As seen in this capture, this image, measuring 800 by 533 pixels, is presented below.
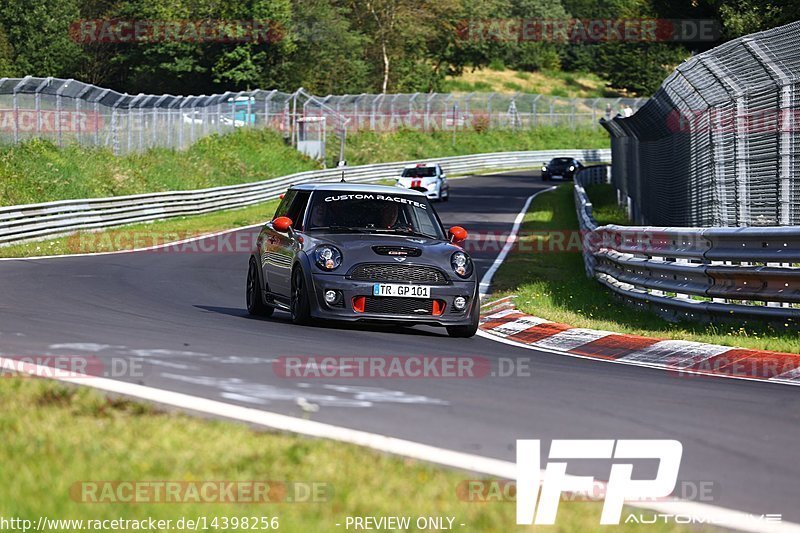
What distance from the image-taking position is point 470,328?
42.2 ft

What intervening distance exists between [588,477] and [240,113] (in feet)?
165

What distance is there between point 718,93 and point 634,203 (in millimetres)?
11940

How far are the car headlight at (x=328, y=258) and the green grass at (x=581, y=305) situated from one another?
274 centimetres

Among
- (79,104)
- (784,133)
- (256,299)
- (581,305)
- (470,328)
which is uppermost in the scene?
(79,104)

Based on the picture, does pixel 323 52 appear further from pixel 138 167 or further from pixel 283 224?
pixel 283 224

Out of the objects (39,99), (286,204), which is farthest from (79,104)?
(286,204)

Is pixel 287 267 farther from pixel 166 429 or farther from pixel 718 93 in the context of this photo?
pixel 166 429

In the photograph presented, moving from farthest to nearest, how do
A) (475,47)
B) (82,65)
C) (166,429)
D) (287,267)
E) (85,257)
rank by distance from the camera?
(475,47), (82,65), (85,257), (287,267), (166,429)

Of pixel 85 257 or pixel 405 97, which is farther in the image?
pixel 405 97

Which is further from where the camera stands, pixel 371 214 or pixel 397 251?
pixel 371 214

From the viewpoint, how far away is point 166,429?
19.9 feet

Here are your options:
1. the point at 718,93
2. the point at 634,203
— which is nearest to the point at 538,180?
the point at 634,203

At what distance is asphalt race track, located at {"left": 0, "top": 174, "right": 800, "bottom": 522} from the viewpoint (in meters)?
6.25

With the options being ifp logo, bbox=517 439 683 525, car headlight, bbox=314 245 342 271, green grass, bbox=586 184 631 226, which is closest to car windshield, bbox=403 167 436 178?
green grass, bbox=586 184 631 226
